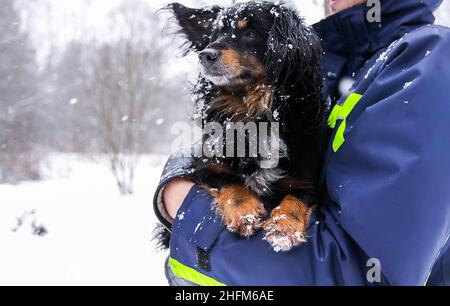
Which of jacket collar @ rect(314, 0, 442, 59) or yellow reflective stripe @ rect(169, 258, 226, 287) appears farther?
jacket collar @ rect(314, 0, 442, 59)

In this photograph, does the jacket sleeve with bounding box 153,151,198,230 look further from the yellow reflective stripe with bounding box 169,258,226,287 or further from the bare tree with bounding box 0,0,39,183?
the bare tree with bounding box 0,0,39,183

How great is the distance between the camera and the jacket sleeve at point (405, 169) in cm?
124

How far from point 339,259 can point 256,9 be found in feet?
4.96

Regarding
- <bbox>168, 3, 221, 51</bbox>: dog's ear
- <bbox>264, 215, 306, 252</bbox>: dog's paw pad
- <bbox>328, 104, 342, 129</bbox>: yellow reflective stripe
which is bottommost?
<bbox>264, 215, 306, 252</bbox>: dog's paw pad

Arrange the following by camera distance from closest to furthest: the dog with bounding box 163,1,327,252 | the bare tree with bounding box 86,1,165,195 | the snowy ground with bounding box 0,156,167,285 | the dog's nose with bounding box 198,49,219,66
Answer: the dog with bounding box 163,1,327,252 < the dog's nose with bounding box 198,49,219,66 < the snowy ground with bounding box 0,156,167,285 < the bare tree with bounding box 86,1,165,195

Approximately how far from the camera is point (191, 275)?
60.8 inches

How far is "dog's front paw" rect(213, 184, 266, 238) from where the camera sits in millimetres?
1575

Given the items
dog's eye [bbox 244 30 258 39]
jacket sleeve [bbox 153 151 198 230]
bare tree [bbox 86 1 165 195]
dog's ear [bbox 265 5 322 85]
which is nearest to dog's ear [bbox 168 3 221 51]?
dog's eye [bbox 244 30 258 39]

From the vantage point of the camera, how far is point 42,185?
1262 centimetres

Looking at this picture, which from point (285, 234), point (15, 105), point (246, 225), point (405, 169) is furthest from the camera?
point (15, 105)

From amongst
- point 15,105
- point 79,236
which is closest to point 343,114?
point 79,236

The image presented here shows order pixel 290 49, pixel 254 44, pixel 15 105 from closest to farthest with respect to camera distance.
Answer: pixel 290 49
pixel 254 44
pixel 15 105

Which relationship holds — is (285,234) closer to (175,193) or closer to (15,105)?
(175,193)

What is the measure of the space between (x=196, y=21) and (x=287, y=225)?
148 centimetres
